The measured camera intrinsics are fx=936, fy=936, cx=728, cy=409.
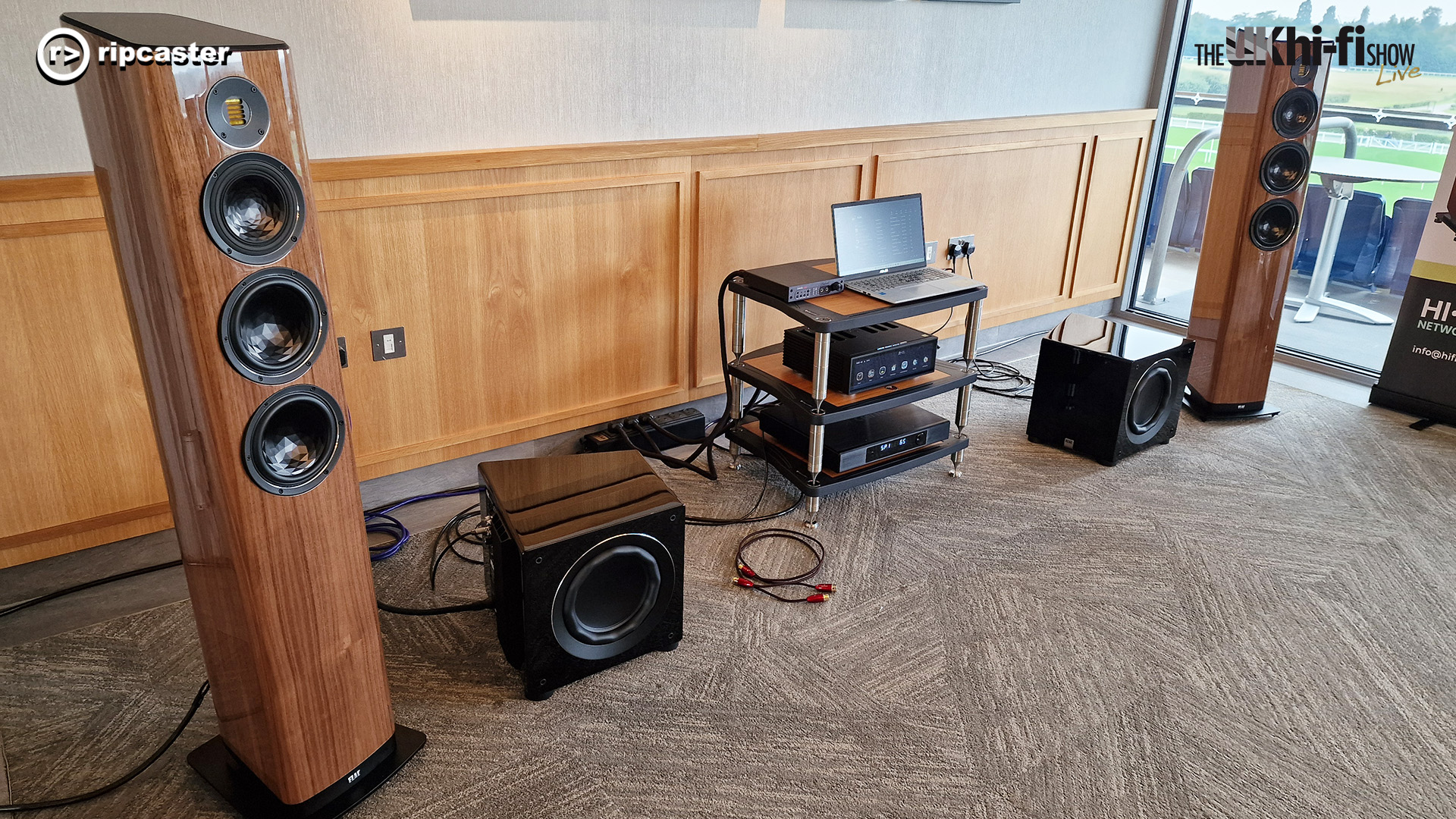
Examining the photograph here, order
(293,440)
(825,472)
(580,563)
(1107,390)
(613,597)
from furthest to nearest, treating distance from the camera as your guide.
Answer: (1107,390) < (825,472) < (613,597) < (580,563) < (293,440)

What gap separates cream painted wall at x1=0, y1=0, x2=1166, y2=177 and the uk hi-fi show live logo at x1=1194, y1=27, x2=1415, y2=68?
56cm

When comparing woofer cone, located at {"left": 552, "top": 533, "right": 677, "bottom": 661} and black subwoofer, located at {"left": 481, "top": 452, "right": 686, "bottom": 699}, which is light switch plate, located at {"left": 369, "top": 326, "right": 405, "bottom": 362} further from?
woofer cone, located at {"left": 552, "top": 533, "right": 677, "bottom": 661}

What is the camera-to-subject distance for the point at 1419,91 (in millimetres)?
3547

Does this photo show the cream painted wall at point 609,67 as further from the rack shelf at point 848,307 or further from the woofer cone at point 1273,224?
the woofer cone at point 1273,224

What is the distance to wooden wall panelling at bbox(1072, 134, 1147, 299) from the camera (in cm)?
395

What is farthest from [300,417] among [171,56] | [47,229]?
[47,229]

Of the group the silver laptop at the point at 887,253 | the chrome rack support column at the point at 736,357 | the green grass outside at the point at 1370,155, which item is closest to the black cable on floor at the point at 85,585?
the chrome rack support column at the point at 736,357

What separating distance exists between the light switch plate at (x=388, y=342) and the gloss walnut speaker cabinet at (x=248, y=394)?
0.91m

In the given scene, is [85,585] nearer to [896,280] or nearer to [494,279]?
[494,279]

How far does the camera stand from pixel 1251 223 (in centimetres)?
312

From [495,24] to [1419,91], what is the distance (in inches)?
135

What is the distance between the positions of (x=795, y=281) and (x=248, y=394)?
1.53m

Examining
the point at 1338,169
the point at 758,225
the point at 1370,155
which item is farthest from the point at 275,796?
the point at 1370,155

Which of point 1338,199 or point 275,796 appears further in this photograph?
point 1338,199
